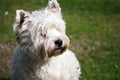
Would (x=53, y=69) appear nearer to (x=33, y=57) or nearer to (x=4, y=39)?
(x=33, y=57)

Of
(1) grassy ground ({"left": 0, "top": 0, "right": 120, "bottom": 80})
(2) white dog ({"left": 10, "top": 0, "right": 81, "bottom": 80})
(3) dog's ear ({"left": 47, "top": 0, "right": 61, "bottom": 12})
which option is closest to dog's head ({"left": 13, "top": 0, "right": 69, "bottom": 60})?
(2) white dog ({"left": 10, "top": 0, "right": 81, "bottom": 80})

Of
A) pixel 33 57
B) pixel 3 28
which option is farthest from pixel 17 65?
pixel 3 28

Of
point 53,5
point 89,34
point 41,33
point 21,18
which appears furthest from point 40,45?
point 89,34

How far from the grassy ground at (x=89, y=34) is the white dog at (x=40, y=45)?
1.76 m

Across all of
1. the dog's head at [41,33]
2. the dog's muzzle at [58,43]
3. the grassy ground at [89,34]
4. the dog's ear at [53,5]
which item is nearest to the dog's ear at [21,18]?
the dog's head at [41,33]

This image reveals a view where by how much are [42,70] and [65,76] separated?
1.60 feet

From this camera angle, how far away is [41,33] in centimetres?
666

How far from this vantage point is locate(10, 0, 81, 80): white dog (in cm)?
659

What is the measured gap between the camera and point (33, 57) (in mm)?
6883

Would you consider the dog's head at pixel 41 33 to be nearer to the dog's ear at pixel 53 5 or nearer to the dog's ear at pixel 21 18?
the dog's ear at pixel 21 18

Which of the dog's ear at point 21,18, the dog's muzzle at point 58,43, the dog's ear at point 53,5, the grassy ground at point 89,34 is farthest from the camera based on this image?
the grassy ground at point 89,34

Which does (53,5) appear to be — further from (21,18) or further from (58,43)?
(58,43)

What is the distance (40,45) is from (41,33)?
19 centimetres

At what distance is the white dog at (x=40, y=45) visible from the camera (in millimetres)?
6590
